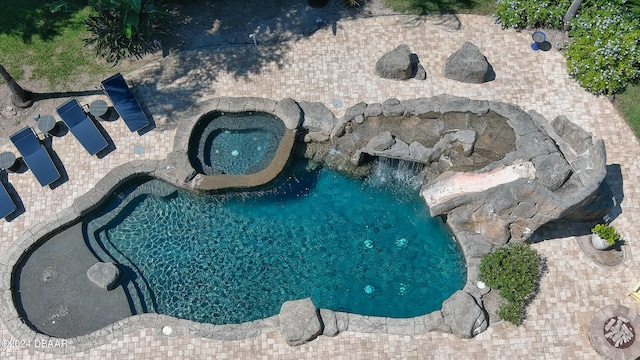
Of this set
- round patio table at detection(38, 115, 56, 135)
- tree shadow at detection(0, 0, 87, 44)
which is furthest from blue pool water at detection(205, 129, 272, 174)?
tree shadow at detection(0, 0, 87, 44)

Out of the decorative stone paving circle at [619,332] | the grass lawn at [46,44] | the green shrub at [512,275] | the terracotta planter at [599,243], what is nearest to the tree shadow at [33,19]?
the grass lawn at [46,44]

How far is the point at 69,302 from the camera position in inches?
838

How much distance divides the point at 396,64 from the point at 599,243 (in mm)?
9850

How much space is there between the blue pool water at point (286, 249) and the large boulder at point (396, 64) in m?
4.27

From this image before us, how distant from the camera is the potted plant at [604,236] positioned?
20344 mm

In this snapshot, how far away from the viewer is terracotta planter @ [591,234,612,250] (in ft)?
67.9

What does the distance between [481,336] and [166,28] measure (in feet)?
57.7

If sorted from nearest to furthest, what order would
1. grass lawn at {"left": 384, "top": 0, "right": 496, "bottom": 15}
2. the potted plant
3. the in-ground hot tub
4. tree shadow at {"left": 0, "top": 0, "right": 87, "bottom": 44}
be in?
the potted plant, the in-ground hot tub, tree shadow at {"left": 0, "top": 0, "right": 87, "bottom": 44}, grass lawn at {"left": 384, "top": 0, "right": 496, "bottom": 15}

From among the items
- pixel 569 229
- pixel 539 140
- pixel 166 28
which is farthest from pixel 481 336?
pixel 166 28

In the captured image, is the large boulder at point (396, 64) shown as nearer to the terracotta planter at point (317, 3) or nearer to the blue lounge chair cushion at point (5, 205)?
the terracotta planter at point (317, 3)

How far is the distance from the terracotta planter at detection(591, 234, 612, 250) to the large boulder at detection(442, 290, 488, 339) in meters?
4.78

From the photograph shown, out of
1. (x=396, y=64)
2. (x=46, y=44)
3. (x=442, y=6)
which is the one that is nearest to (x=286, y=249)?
(x=396, y=64)

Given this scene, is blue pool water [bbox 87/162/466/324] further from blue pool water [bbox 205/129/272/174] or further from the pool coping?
blue pool water [bbox 205/129/272/174]

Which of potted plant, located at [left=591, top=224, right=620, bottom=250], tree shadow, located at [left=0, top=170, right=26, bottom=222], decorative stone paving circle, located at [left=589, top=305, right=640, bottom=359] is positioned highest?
tree shadow, located at [left=0, top=170, right=26, bottom=222]
